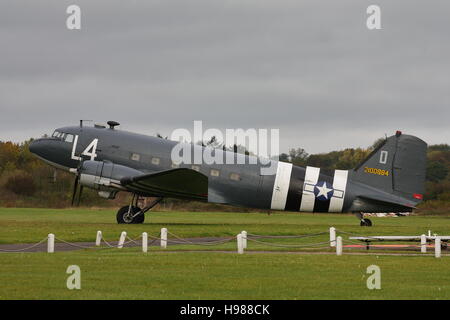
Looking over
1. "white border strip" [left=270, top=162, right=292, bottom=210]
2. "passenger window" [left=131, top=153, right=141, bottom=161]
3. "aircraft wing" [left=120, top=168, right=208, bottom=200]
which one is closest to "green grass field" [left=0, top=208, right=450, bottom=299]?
"aircraft wing" [left=120, top=168, right=208, bottom=200]

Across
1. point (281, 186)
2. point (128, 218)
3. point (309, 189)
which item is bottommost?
point (128, 218)

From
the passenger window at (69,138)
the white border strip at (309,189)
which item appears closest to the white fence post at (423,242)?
the white border strip at (309,189)

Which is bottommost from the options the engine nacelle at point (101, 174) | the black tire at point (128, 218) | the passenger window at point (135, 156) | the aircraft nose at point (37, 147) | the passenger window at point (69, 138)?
the black tire at point (128, 218)

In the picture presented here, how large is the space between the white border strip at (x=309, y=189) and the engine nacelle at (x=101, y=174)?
929cm

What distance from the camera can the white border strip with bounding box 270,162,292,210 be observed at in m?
43.2

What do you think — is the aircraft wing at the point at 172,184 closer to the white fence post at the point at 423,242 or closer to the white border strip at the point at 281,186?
the white border strip at the point at 281,186

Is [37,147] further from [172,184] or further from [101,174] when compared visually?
[172,184]

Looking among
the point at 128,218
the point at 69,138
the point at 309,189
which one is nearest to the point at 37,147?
the point at 69,138

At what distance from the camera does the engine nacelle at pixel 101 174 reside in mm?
41062

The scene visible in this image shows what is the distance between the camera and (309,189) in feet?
142

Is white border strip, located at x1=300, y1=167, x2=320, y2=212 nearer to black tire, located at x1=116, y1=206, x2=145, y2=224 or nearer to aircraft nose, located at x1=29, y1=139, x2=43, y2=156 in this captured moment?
black tire, located at x1=116, y1=206, x2=145, y2=224

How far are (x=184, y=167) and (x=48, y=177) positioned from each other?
114 ft

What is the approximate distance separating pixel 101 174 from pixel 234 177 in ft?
23.6
